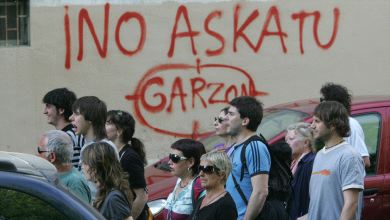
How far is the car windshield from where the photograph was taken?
9586 millimetres

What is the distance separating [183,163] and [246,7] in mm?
6259

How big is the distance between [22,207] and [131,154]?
2.84m

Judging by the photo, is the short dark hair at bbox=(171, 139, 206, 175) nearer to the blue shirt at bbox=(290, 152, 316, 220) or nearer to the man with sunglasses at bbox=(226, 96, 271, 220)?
the man with sunglasses at bbox=(226, 96, 271, 220)

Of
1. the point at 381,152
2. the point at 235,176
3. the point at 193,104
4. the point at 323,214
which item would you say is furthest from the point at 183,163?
the point at 193,104

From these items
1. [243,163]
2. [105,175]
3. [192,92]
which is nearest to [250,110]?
[243,163]

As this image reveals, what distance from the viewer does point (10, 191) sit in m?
4.74

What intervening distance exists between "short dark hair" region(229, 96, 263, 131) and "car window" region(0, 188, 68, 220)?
2.72m

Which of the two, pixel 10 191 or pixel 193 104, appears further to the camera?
pixel 193 104

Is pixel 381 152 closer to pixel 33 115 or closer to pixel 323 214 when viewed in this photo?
pixel 323 214

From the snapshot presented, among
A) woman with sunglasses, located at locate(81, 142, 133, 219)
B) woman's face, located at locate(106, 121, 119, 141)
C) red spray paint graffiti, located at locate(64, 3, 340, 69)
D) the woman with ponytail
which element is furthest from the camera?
red spray paint graffiti, located at locate(64, 3, 340, 69)

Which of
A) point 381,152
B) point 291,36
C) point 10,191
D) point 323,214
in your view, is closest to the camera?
point 10,191

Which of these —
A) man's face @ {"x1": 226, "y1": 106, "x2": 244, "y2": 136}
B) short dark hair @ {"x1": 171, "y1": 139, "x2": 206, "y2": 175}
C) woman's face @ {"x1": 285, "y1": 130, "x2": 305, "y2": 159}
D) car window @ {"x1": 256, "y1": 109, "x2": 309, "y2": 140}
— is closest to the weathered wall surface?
car window @ {"x1": 256, "y1": 109, "x2": 309, "y2": 140}

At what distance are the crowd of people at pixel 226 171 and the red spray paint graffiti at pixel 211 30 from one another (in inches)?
218

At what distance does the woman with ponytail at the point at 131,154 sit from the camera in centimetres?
748
